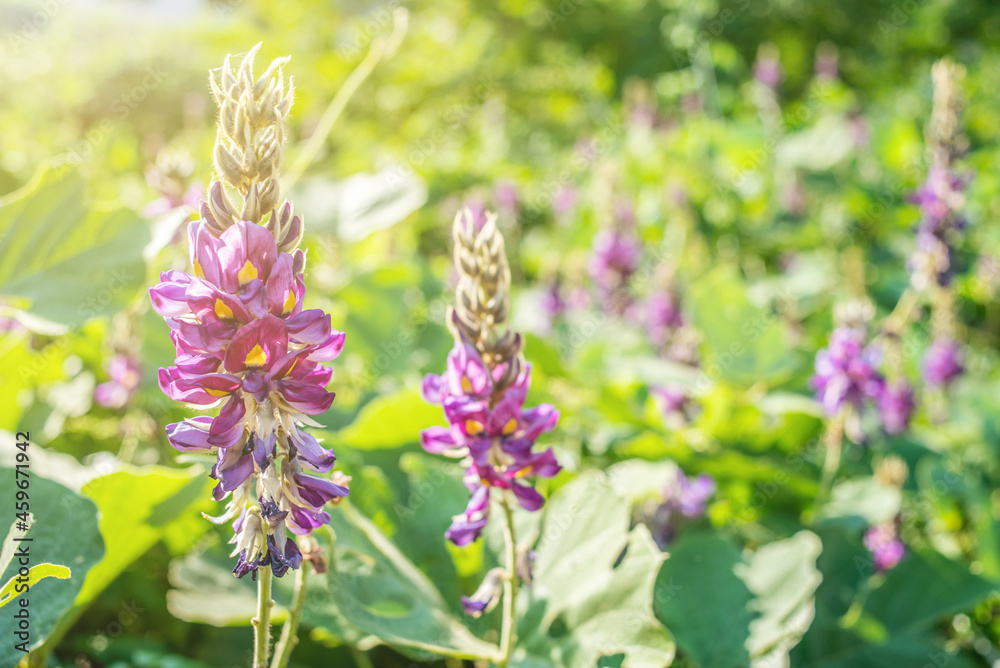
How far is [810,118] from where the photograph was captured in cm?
618

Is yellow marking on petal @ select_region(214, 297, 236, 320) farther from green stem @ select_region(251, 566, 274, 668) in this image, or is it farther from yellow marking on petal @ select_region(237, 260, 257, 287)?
green stem @ select_region(251, 566, 274, 668)

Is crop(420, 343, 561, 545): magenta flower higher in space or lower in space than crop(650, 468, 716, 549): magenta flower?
higher

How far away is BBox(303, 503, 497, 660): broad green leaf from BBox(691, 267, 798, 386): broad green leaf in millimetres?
1463

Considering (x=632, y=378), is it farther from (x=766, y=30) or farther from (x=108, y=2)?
(x=108, y=2)

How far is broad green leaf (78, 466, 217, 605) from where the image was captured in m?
1.25

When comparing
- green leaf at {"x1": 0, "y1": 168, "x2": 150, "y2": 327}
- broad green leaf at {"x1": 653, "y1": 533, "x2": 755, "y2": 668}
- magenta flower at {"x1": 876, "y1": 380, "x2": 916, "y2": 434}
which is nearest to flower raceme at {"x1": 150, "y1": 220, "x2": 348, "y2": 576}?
green leaf at {"x1": 0, "y1": 168, "x2": 150, "y2": 327}

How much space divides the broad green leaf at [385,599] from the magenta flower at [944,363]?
2.39 metres

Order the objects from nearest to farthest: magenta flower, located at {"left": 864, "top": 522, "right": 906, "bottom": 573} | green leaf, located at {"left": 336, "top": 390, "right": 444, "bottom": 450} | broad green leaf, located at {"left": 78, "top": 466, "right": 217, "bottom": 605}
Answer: broad green leaf, located at {"left": 78, "top": 466, "right": 217, "bottom": 605}
green leaf, located at {"left": 336, "top": 390, "right": 444, "bottom": 450}
magenta flower, located at {"left": 864, "top": 522, "right": 906, "bottom": 573}

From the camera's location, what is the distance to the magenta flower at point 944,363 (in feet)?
9.69

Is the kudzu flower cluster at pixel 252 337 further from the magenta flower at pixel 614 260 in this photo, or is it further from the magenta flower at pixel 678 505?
the magenta flower at pixel 614 260

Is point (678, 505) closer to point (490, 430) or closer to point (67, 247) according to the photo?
point (490, 430)

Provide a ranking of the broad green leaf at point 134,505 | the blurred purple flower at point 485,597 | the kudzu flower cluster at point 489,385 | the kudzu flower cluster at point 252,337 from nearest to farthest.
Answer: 1. the kudzu flower cluster at point 252,337
2. the kudzu flower cluster at point 489,385
3. the blurred purple flower at point 485,597
4. the broad green leaf at point 134,505

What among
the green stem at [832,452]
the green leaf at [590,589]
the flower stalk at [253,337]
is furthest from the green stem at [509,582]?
the green stem at [832,452]

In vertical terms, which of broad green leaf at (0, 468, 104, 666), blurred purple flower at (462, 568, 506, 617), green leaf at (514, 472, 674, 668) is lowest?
green leaf at (514, 472, 674, 668)
